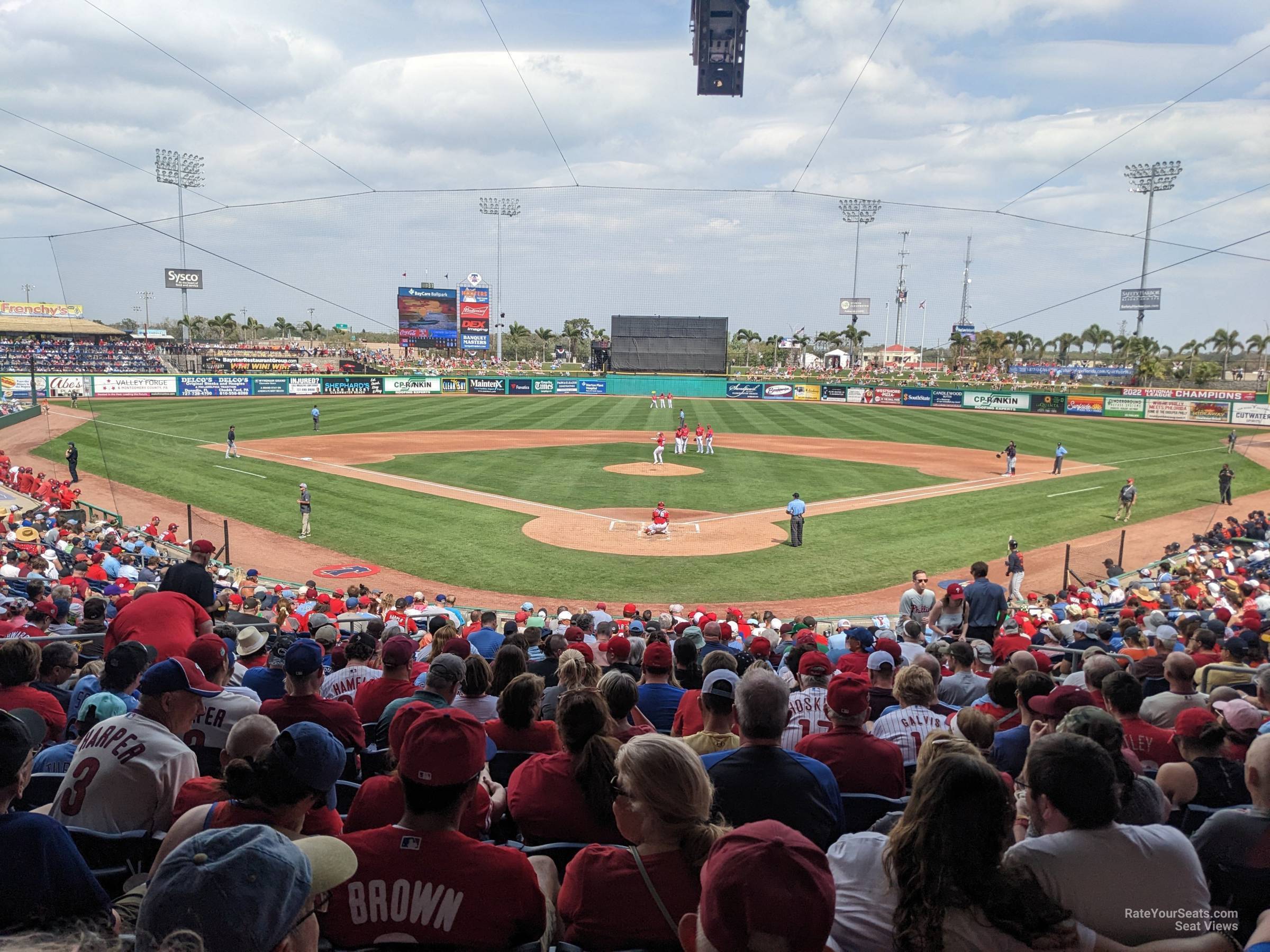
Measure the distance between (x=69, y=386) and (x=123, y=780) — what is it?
63.8 m

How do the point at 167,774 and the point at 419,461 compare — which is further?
the point at 419,461

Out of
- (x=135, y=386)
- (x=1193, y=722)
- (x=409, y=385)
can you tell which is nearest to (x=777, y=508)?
(x=1193, y=722)

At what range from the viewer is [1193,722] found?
15.4ft

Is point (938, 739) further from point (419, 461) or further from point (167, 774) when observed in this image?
point (419, 461)

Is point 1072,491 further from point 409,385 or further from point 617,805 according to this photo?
point 409,385

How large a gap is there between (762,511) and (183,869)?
24.0 m

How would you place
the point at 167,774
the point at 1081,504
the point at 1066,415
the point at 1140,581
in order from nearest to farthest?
the point at 167,774
the point at 1140,581
the point at 1081,504
the point at 1066,415

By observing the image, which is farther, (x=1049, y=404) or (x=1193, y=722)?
(x=1049, y=404)

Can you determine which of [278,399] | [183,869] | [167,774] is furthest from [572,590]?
[278,399]

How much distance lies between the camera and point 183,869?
191 centimetres

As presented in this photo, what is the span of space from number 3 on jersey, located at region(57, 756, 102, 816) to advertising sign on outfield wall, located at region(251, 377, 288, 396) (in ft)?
222

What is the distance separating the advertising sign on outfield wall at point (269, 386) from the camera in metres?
65.6

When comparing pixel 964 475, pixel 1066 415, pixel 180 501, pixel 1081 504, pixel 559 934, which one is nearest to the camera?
pixel 559 934

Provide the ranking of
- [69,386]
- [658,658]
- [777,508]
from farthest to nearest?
[69,386] < [777,508] < [658,658]
